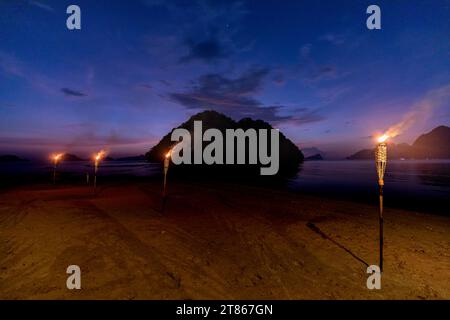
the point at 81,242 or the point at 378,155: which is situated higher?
the point at 378,155

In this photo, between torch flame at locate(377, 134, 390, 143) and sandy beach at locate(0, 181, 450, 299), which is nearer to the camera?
sandy beach at locate(0, 181, 450, 299)

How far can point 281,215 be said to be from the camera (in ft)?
51.1

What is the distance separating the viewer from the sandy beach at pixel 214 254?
263 inches

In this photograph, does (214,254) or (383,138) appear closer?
(383,138)

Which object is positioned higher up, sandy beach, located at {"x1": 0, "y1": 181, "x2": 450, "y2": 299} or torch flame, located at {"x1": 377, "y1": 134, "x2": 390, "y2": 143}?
torch flame, located at {"x1": 377, "y1": 134, "x2": 390, "y2": 143}

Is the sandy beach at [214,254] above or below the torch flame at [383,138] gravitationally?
below

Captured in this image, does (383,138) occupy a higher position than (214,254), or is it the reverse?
(383,138)

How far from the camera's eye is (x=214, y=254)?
30.0 ft

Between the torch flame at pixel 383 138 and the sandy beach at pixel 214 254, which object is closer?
the sandy beach at pixel 214 254

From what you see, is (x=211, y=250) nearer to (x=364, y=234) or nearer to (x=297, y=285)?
(x=297, y=285)

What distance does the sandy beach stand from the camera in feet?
22.0
